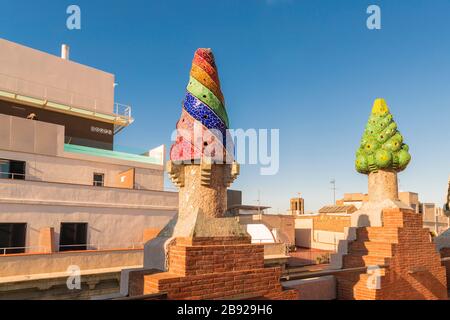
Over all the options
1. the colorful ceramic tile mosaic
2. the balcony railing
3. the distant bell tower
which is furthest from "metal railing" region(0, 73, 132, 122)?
the distant bell tower

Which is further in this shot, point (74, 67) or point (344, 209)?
point (344, 209)

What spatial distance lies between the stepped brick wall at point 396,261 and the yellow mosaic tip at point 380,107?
9.72ft

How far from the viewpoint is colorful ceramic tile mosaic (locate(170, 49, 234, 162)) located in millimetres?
6496

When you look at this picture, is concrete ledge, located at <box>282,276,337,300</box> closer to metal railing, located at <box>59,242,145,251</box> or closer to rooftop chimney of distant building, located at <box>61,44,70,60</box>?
metal railing, located at <box>59,242,145,251</box>

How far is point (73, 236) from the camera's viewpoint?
19.7 meters

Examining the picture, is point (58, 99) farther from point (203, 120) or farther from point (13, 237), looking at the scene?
point (203, 120)

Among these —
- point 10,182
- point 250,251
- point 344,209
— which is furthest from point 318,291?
point 344,209

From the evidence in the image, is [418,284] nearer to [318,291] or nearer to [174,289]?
[318,291]

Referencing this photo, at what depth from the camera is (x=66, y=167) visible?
21781mm

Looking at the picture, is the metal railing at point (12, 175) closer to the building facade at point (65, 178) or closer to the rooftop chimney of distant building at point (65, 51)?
the building facade at point (65, 178)

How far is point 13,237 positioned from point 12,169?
12.4 feet

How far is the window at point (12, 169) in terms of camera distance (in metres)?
19.2

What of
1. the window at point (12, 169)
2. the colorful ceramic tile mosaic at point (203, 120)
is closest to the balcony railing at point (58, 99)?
the window at point (12, 169)
